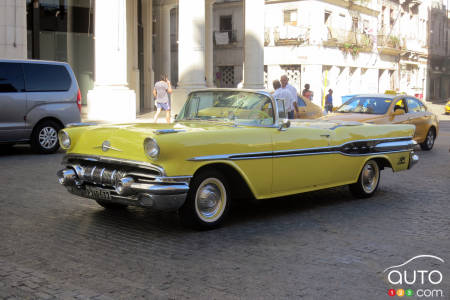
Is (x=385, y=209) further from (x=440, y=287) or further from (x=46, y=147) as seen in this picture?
(x=46, y=147)

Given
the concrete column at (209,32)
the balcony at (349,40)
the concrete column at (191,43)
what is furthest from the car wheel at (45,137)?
the balcony at (349,40)

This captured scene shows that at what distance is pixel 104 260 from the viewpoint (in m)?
5.38

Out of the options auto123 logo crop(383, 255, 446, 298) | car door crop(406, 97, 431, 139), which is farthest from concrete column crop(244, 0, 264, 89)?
auto123 logo crop(383, 255, 446, 298)

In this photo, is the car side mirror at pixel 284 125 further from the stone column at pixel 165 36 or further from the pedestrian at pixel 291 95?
the stone column at pixel 165 36

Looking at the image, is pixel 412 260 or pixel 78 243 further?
pixel 78 243

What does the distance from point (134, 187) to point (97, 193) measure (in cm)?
61

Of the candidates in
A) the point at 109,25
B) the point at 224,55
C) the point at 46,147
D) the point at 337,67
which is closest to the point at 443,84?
the point at 337,67

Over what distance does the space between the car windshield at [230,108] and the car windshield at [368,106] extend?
8.23 m

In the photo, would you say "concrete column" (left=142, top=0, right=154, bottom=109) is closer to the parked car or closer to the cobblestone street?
the parked car

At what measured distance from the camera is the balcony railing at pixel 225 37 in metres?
46.0

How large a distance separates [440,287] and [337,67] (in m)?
42.4

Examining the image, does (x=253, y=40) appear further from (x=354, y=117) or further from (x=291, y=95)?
(x=354, y=117)

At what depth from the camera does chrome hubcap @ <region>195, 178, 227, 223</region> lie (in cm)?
645

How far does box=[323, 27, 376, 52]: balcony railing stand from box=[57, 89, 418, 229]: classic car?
36936 mm
